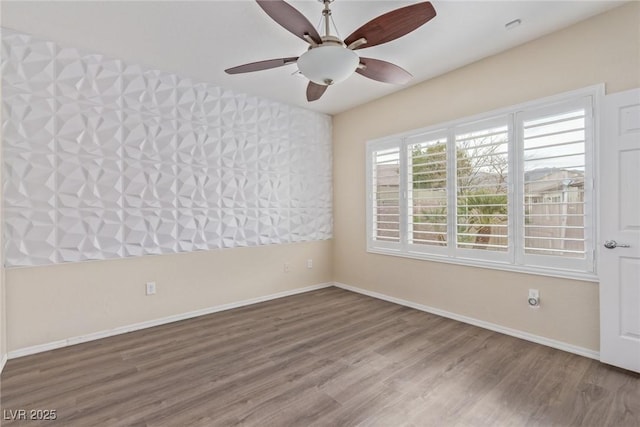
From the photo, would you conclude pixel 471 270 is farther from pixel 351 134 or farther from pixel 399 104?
pixel 351 134

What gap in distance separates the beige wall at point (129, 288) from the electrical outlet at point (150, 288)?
42 mm

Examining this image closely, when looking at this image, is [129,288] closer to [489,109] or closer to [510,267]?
[510,267]

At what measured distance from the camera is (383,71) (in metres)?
2.49

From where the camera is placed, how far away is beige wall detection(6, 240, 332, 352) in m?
2.68

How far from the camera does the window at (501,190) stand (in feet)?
8.52

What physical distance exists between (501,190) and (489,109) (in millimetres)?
837

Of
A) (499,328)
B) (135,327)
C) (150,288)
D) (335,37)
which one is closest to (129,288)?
(150,288)

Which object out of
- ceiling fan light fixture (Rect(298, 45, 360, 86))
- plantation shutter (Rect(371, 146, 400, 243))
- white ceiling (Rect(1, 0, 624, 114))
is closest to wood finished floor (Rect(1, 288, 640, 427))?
plantation shutter (Rect(371, 146, 400, 243))

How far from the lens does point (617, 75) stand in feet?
7.91

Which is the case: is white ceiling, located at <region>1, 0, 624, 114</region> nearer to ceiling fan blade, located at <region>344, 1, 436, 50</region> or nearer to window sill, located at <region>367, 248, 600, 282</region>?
ceiling fan blade, located at <region>344, 1, 436, 50</region>

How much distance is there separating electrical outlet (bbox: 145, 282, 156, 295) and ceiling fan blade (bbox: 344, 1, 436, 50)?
2.98 meters

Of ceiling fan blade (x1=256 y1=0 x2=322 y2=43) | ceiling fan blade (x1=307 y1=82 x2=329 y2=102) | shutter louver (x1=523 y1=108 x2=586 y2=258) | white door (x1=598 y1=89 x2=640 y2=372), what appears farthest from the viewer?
ceiling fan blade (x1=307 y1=82 x2=329 y2=102)

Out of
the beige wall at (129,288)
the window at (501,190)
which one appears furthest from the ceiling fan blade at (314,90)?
the beige wall at (129,288)

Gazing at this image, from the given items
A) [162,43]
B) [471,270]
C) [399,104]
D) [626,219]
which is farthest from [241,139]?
[626,219]
